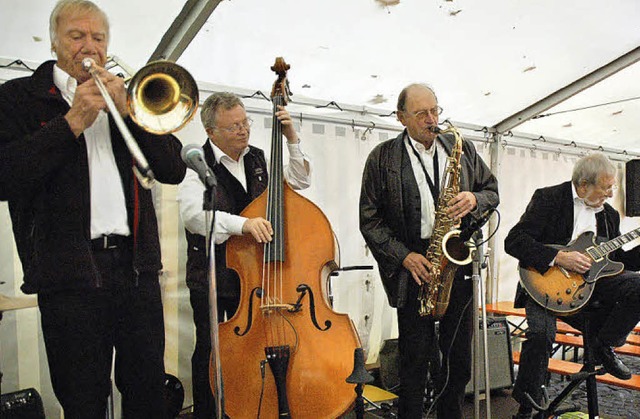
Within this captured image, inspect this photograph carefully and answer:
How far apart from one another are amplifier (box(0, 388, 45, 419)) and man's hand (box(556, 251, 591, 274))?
2.82m

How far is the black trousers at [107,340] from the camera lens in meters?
1.45

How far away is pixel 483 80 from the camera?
152 inches

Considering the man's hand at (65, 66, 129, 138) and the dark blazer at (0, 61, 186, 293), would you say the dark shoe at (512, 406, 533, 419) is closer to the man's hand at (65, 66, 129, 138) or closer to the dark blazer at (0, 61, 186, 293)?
the dark blazer at (0, 61, 186, 293)

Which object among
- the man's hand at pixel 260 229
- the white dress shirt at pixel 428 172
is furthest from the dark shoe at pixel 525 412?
the man's hand at pixel 260 229

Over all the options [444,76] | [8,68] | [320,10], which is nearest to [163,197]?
[8,68]

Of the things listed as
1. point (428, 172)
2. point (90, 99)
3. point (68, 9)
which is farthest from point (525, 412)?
point (68, 9)

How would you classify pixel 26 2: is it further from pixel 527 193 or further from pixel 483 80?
pixel 527 193

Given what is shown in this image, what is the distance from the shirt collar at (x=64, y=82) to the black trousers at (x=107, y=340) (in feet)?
1.62

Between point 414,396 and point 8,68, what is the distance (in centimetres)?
254

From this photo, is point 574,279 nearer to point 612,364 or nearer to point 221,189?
point 612,364

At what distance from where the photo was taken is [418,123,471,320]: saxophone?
233 cm

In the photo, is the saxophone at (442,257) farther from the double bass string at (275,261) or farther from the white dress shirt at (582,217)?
the white dress shirt at (582,217)

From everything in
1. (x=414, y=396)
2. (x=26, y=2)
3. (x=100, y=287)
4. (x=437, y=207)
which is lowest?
(x=414, y=396)

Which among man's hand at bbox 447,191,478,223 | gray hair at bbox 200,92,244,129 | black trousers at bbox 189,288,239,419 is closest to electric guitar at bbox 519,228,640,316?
man's hand at bbox 447,191,478,223
